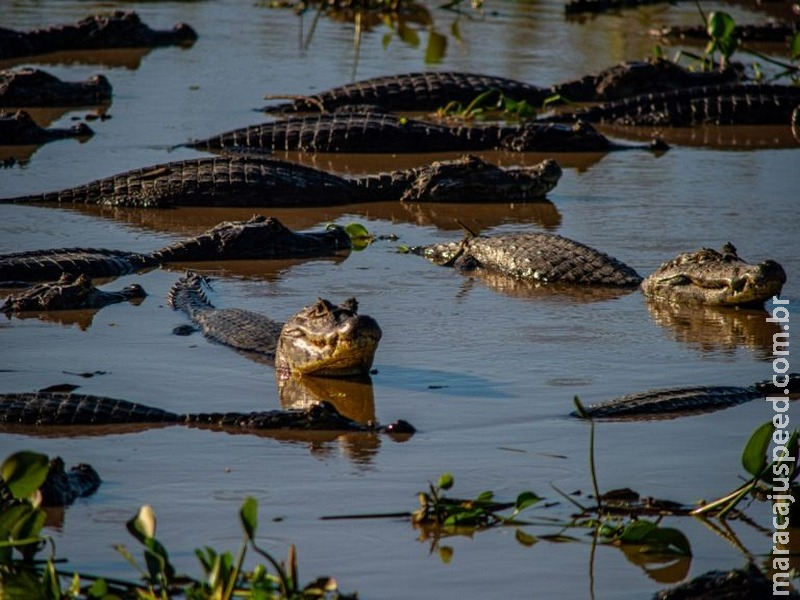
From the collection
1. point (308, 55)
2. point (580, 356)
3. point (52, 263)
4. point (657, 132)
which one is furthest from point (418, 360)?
point (308, 55)

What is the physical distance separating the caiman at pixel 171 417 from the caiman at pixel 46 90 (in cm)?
931

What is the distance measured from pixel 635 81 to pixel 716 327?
841 centimetres

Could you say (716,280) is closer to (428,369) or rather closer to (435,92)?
(428,369)

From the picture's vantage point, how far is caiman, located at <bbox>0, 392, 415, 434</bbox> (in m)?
6.30

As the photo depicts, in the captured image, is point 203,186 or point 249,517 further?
point 203,186

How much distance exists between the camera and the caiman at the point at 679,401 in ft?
21.2

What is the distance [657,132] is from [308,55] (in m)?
5.02

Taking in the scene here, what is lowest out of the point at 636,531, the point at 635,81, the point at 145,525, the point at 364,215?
the point at 364,215

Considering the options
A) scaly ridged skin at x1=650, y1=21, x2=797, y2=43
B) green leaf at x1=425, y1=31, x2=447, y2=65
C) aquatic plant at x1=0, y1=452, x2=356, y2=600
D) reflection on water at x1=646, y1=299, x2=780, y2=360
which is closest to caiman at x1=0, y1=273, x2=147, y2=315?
reflection on water at x1=646, y1=299, x2=780, y2=360

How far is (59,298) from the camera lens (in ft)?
27.6

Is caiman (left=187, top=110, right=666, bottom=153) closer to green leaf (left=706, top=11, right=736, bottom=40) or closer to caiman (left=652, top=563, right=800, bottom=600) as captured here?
green leaf (left=706, top=11, right=736, bottom=40)

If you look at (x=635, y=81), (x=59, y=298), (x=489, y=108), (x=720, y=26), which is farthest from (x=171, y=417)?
(x=635, y=81)

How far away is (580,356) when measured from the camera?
754 centimetres

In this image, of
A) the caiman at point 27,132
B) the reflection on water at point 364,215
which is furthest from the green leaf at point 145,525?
the caiman at point 27,132
